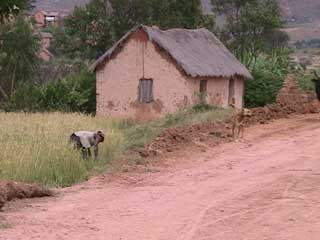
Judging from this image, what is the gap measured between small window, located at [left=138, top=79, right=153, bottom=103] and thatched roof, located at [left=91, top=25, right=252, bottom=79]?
1828 mm

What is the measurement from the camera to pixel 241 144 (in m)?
17.2

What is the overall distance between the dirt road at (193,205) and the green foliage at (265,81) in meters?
22.2

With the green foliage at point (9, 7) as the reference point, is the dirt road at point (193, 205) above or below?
below

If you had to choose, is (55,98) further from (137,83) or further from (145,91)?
(145,91)

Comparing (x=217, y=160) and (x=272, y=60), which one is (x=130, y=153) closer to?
(x=217, y=160)

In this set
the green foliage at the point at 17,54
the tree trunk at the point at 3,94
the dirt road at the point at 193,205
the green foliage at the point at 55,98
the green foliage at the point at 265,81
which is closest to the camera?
the dirt road at the point at 193,205

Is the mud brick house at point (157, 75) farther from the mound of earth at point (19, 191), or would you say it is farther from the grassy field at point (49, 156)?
the mound of earth at point (19, 191)

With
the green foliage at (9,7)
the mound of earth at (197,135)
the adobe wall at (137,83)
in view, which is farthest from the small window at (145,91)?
the green foliage at (9,7)

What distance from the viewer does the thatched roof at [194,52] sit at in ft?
106

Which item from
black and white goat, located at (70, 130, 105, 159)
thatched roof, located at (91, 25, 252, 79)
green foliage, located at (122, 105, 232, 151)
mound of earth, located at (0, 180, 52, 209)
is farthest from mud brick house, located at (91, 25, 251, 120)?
mound of earth, located at (0, 180, 52, 209)

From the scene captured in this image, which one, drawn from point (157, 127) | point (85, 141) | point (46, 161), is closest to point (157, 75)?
point (157, 127)

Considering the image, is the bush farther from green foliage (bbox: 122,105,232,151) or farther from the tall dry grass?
the tall dry grass

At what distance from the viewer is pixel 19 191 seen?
1091cm

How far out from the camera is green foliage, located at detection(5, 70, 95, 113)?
36.3m
